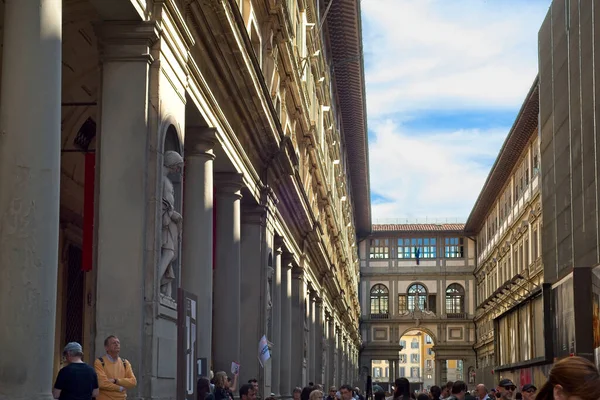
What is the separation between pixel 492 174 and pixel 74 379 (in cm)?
5971

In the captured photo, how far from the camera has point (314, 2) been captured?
133ft

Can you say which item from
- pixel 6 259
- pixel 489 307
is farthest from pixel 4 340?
pixel 489 307

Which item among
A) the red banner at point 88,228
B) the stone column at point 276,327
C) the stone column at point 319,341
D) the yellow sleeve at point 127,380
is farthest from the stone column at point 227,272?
the stone column at point 319,341

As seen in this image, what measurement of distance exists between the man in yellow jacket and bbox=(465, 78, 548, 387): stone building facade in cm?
2311

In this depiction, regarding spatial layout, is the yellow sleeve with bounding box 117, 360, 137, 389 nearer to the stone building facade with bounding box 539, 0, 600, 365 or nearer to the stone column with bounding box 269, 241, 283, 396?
the stone building facade with bounding box 539, 0, 600, 365

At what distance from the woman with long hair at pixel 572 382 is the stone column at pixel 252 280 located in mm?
21484

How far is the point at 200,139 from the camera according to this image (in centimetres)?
1806

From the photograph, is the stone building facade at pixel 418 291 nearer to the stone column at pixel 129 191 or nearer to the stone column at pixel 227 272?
the stone column at pixel 227 272

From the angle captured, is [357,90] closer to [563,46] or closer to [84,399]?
[563,46]

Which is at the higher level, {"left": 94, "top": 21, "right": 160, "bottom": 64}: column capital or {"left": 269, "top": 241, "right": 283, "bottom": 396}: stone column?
A: {"left": 94, "top": 21, "right": 160, "bottom": 64}: column capital

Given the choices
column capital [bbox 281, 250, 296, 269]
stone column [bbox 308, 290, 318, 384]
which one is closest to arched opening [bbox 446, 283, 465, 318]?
stone column [bbox 308, 290, 318, 384]

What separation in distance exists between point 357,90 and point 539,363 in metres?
24.6

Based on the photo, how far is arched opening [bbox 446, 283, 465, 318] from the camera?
91.4 m

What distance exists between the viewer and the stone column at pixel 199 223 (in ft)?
59.0
